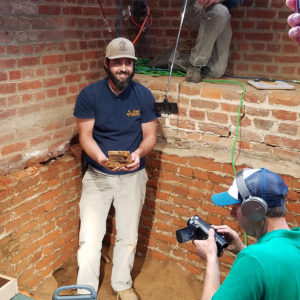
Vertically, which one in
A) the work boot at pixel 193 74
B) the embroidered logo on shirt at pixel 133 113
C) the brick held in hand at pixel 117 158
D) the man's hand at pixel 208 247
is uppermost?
the work boot at pixel 193 74

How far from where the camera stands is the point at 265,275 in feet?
4.69

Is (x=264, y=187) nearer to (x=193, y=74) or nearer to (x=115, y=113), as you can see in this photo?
(x=115, y=113)

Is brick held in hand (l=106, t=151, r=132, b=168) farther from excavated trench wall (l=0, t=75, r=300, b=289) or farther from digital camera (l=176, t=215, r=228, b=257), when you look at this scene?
digital camera (l=176, t=215, r=228, b=257)

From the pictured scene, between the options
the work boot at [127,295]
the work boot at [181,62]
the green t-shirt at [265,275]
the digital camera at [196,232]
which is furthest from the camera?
the work boot at [181,62]

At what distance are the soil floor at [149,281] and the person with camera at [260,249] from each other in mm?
1369

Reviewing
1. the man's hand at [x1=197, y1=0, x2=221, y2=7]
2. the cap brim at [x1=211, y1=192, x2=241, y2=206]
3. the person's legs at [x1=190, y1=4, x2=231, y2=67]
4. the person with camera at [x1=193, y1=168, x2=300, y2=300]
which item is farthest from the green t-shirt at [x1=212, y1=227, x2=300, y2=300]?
the man's hand at [x1=197, y1=0, x2=221, y2=7]

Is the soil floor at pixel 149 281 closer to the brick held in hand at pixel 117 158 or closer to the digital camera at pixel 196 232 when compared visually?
the brick held in hand at pixel 117 158

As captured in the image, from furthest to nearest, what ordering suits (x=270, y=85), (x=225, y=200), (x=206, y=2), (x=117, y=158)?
(x=206, y=2)
(x=270, y=85)
(x=117, y=158)
(x=225, y=200)

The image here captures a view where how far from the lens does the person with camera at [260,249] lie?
Result: 1.43m

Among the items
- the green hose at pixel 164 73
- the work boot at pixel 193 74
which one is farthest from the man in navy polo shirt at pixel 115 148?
the green hose at pixel 164 73

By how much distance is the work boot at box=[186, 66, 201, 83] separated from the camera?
10.5 feet

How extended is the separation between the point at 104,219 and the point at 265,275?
1.77 meters

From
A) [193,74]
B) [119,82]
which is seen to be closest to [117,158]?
[119,82]

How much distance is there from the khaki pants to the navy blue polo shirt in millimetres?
119
